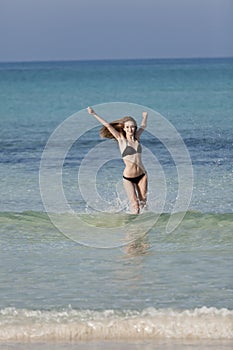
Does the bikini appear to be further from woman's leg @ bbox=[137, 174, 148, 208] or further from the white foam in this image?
the white foam

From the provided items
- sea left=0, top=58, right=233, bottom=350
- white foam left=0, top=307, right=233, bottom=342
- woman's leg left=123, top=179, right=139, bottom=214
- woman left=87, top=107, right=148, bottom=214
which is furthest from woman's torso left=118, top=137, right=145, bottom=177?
white foam left=0, top=307, right=233, bottom=342

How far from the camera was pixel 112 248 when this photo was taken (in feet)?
35.3

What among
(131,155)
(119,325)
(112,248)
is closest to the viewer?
(119,325)

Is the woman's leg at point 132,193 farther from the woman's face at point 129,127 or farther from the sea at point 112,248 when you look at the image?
the woman's face at point 129,127

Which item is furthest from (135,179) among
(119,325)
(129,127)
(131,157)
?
(119,325)

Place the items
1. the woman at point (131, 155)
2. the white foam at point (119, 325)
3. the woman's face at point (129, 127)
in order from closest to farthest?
the white foam at point (119, 325), the woman's face at point (129, 127), the woman at point (131, 155)

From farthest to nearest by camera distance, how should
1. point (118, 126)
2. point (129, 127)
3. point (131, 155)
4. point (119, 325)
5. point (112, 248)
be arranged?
point (131, 155), point (118, 126), point (129, 127), point (112, 248), point (119, 325)

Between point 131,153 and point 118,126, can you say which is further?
point 131,153

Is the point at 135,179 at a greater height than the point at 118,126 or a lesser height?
lesser

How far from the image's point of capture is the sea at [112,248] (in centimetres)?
786

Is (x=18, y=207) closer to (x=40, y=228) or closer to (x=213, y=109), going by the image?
(x=40, y=228)

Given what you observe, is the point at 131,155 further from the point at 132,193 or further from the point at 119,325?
the point at 119,325

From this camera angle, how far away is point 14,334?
781 centimetres

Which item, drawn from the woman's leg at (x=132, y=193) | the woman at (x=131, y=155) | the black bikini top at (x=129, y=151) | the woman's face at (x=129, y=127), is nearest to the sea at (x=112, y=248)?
the woman's leg at (x=132, y=193)
